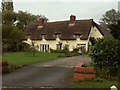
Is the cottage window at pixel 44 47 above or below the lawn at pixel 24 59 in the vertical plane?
above

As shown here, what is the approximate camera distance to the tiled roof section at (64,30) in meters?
55.2

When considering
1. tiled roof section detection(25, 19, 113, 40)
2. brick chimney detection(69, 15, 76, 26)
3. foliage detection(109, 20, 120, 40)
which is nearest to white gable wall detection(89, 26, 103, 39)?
tiled roof section detection(25, 19, 113, 40)

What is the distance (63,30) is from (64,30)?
206 mm

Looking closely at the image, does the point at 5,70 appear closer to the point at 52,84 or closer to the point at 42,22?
the point at 52,84

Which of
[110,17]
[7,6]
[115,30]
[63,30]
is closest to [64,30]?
[63,30]

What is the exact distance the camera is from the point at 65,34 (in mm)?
56625

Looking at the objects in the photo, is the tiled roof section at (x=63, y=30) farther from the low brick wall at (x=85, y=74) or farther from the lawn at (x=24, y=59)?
the low brick wall at (x=85, y=74)

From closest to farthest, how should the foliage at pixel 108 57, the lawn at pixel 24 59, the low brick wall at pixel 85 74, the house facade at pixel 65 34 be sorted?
the low brick wall at pixel 85 74, the foliage at pixel 108 57, the lawn at pixel 24 59, the house facade at pixel 65 34

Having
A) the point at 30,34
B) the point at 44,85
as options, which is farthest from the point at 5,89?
the point at 30,34

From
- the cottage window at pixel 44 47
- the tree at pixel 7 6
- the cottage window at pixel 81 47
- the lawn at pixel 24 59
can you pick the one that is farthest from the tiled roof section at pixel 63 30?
the lawn at pixel 24 59

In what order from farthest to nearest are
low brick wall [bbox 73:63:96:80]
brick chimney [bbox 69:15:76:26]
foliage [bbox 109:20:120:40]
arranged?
1. foliage [bbox 109:20:120:40]
2. brick chimney [bbox 69:15:76:26]
3. low brick wall [bbox 73:63:96:80]

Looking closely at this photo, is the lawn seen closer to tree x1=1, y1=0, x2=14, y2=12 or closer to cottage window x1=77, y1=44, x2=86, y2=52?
tree x1=1, y1=0, x2=14, y2=12

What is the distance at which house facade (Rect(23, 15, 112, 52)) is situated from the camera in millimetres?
54844

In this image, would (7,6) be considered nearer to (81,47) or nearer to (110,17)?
(81,47)
